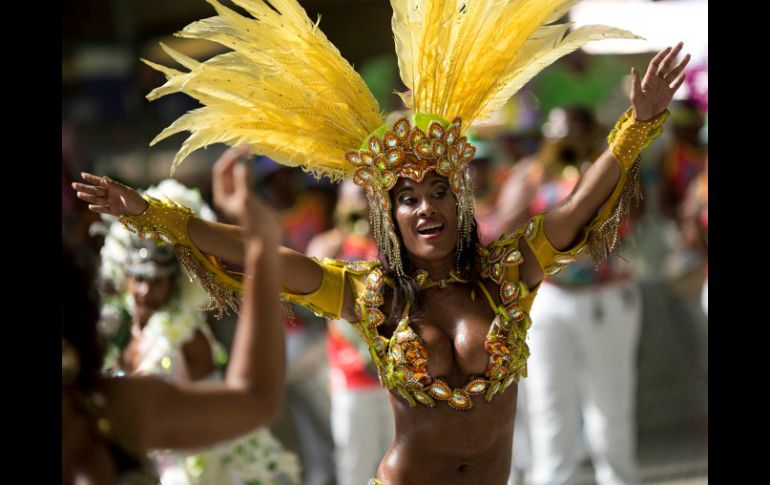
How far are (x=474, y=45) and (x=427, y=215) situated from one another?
66cm

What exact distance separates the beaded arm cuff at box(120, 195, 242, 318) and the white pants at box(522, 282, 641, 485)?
2.53m

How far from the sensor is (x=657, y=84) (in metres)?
3.71

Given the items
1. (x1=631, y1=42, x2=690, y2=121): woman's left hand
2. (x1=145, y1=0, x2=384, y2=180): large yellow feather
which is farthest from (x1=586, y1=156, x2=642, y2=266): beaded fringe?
(x1=145, y1=0, x2=384, y2=180): large yellow feather

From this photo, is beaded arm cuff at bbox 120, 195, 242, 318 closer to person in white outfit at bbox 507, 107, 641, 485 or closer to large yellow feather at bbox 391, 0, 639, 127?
large yellow feather at bbox 391, 0, 639, 127

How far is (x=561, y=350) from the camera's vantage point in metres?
6.17

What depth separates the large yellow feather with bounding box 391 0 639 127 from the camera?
388 cm

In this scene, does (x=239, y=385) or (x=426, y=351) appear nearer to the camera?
(x=239, y=385)

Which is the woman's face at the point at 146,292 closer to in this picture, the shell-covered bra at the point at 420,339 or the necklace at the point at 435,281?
the shell-covered bra at the point at 420,339

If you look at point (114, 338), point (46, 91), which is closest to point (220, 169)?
point (46, 91)

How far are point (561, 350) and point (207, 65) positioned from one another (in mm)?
3088

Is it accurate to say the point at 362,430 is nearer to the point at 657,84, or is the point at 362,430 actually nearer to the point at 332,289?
the point at 332,289

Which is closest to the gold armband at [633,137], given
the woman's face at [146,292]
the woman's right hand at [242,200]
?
the woman's right hand at [242,200]

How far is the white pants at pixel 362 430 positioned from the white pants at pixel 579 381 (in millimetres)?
1018

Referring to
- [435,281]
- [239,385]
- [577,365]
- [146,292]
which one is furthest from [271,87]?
[577,365]
